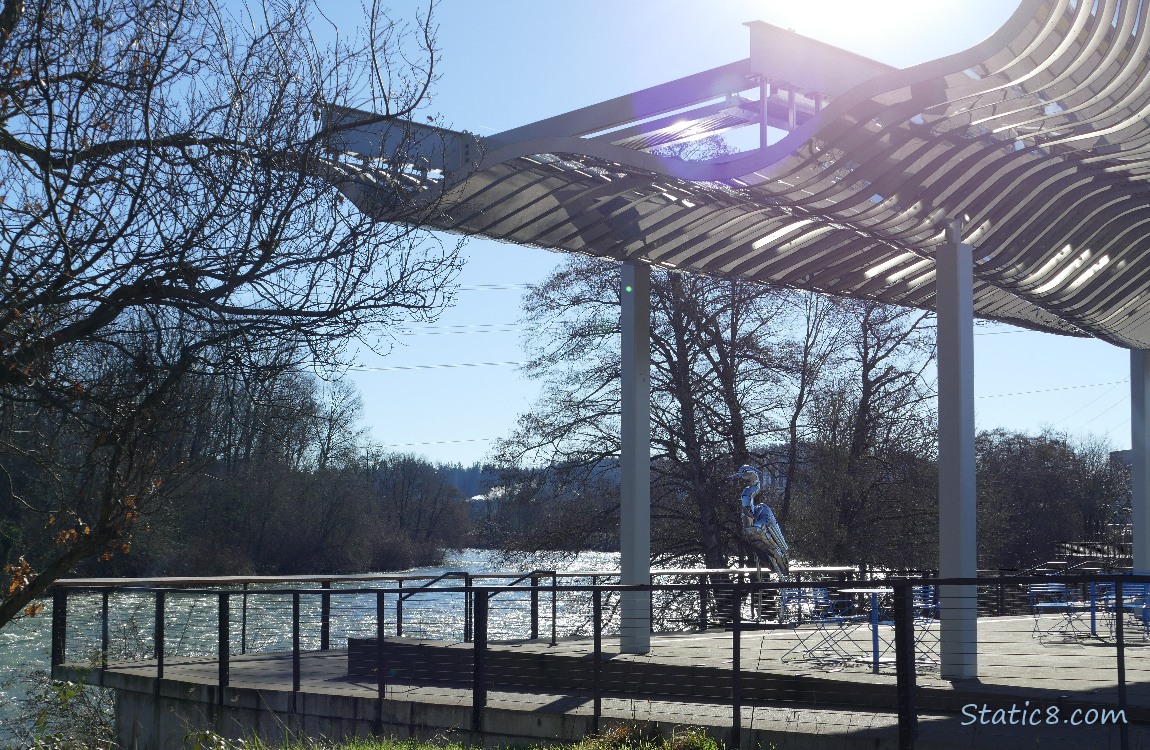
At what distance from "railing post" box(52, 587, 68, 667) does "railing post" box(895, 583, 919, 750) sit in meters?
8.26

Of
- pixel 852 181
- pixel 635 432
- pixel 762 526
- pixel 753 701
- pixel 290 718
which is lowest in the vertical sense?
pixel 290 718

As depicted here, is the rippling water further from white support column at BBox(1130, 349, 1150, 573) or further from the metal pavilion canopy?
white support column at BBox(1130, 349, 1150, 573)

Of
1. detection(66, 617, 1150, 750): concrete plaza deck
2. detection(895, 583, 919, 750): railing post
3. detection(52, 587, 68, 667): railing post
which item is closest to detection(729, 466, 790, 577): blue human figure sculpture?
detection(66, 617, 1150, 750): concrete plaza deck

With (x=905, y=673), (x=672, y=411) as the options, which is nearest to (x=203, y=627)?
(x=672, y=411)

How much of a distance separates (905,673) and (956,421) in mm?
3764

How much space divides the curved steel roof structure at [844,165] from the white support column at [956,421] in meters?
0.59

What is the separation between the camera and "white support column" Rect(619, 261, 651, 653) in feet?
39.9

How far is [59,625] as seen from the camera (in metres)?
12.1

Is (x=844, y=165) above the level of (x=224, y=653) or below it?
above

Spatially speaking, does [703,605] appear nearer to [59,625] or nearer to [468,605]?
[468,605]

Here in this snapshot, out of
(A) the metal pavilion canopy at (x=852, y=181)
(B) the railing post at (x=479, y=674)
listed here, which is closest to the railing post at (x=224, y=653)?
(B) the railing post at (x=479, y=674)

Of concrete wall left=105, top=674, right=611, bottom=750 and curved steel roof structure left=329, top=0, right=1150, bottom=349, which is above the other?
curved steel roof structure left=329, top=0, right=1150, bottom=349

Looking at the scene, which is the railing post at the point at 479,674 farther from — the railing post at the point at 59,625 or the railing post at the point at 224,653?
the railing post at the point at 59,625

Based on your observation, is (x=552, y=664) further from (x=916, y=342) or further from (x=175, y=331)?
(x=916, y=342)
